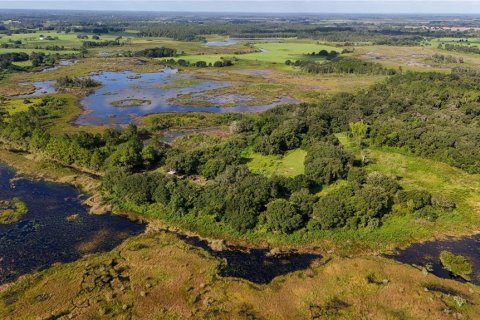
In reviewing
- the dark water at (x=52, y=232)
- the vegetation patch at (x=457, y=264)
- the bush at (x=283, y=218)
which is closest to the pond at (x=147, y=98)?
the dark water at (x=52, y=232)

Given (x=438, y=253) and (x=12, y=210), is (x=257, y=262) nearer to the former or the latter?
(x=438, y=253)

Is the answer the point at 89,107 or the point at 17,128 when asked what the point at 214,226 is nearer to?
the point at 17,128

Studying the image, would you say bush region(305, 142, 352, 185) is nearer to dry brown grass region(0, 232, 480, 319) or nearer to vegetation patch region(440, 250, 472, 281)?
dry brown grass region(0, 232, 480, 319)

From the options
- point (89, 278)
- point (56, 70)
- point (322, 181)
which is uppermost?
point (56, 70)

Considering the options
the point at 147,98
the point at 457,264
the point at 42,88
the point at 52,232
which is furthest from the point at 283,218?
the point at 42,88

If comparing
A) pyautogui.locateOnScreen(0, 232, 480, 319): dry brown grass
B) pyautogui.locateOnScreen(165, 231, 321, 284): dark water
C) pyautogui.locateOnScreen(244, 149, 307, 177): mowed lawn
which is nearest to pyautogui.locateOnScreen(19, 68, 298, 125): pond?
pyautogui.locateOnScreen(244, 149, 307, 177): mowed lawn

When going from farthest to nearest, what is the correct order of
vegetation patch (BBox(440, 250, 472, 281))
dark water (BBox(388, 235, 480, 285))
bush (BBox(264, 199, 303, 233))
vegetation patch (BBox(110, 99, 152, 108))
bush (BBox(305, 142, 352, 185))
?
1. vegetation patch (BBox(110, 99, 152, 108))
2. bush (BBox(305, 142, 352, 185))
3. bush (BBox(264, 199, 303, 233))
4. dark water (BBox(388, 235, 480, 285))
5. vegetation patch (BBox(440, 250, 472, 281))

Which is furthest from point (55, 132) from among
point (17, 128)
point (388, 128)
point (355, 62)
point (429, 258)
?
point (355, 62)
